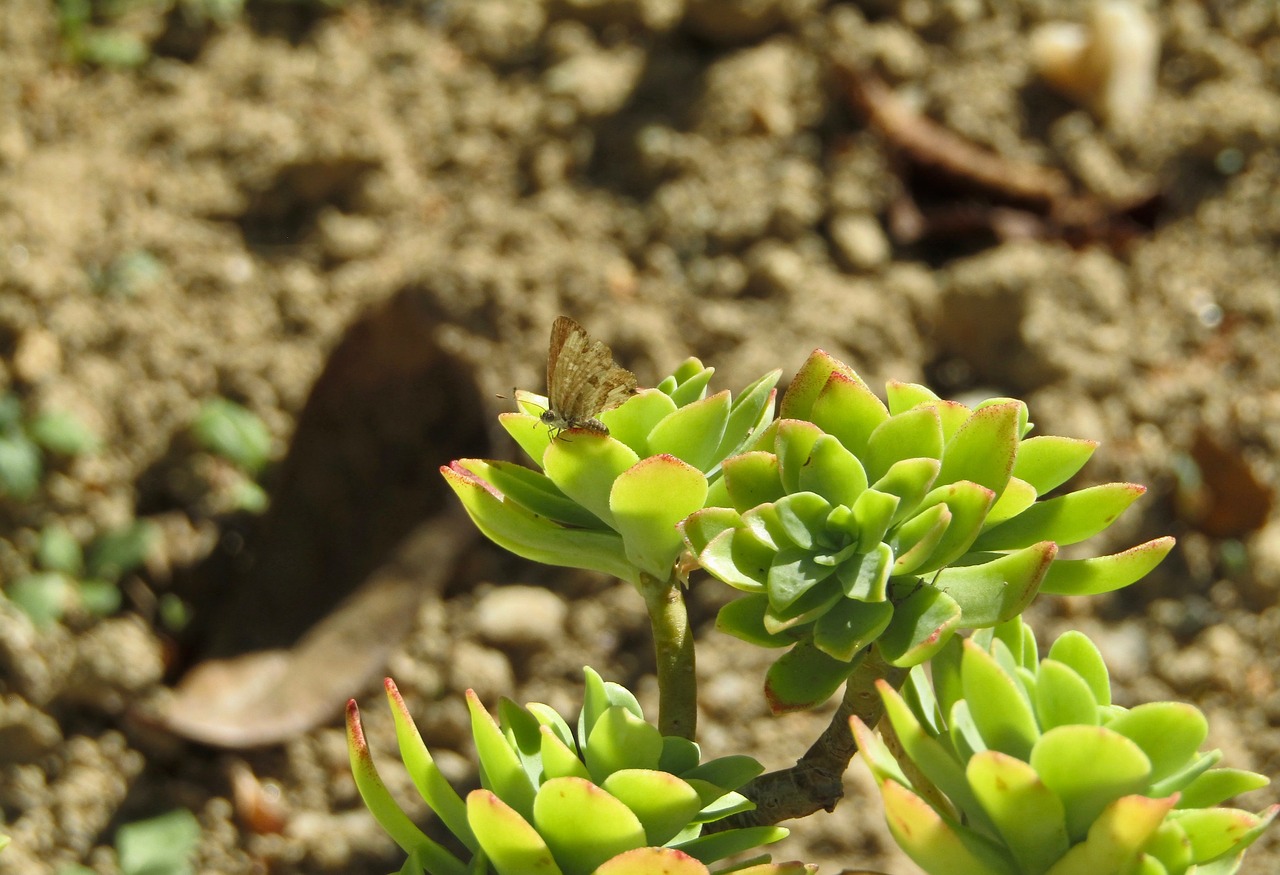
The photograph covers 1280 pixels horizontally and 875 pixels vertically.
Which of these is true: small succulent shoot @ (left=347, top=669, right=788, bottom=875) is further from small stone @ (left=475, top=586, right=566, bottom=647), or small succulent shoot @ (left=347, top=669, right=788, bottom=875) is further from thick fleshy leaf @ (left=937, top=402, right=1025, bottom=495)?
small stone @ (left=475, top=586, right=566, bottom=647)

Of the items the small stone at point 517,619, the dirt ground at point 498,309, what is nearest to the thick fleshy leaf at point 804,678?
the dirt ground at point 498,309

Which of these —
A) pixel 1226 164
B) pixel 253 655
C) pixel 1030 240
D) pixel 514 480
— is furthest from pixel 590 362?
pixel 1226 164

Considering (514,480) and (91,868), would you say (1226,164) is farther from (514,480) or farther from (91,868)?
A: (91,868)

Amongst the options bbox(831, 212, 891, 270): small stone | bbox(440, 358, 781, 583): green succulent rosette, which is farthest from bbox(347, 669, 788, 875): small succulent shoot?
bbox(831, 212, 891, 270): small stone

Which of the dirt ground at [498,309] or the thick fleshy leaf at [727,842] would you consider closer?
the thick fleshy leaf at [727,842]

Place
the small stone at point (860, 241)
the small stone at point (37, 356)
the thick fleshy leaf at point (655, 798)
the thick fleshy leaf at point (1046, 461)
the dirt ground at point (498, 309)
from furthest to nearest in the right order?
1. the small stone at point (860, 241)
2. the small stone at point (37, 356)
3. the dirt ground at point (498, 309)
4. the thick fleshy leaf at point (1046, 461)
5. the thick fleshy leaf at point (655, 798)

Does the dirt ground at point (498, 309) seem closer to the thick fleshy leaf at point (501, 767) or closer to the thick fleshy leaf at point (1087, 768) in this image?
the thick fleshy leaf at point (501, 767)
